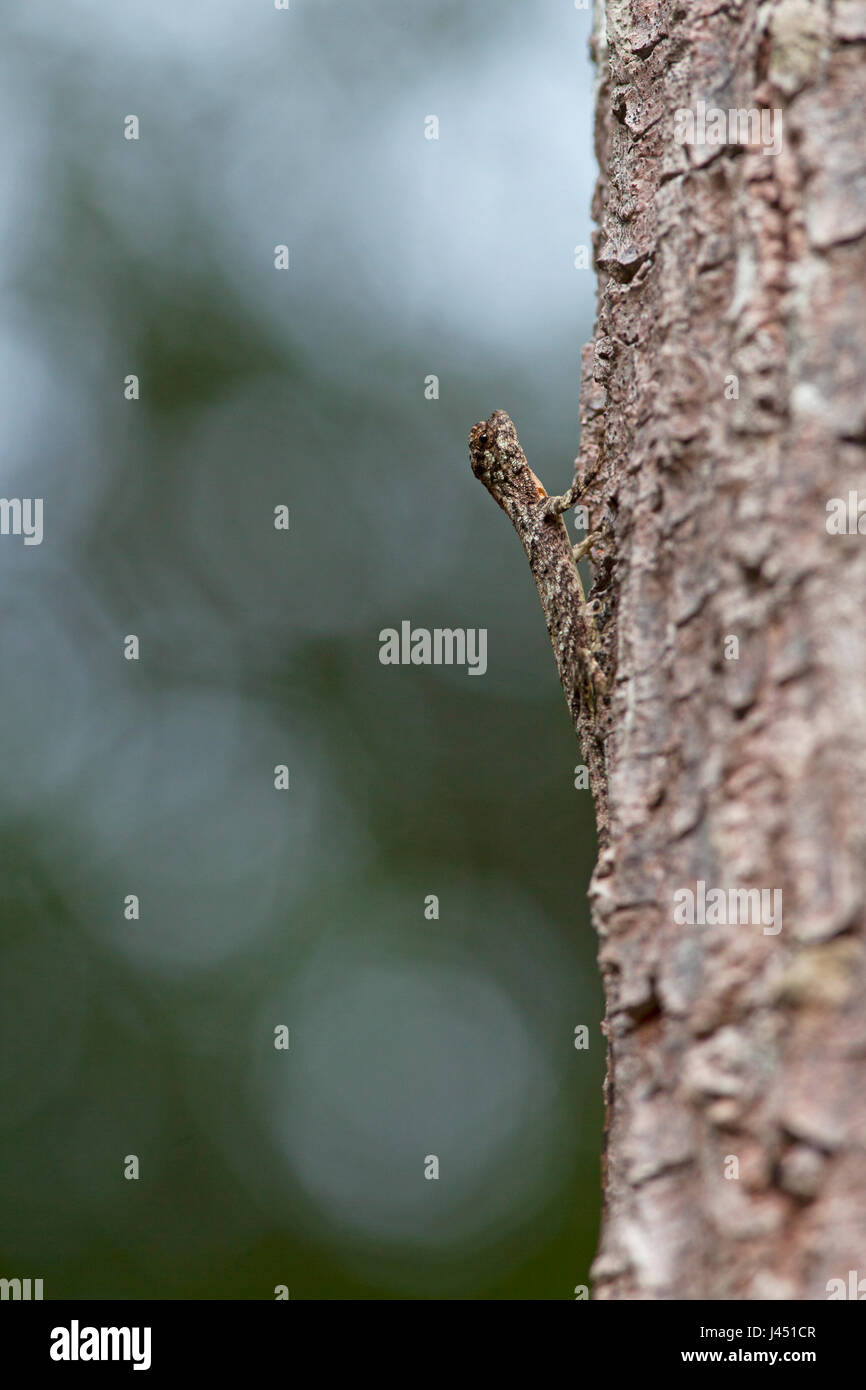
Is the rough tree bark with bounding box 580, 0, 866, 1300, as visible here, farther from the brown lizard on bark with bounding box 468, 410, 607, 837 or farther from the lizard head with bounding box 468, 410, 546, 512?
the lizard head with bounding box 468, 410, 546, 512

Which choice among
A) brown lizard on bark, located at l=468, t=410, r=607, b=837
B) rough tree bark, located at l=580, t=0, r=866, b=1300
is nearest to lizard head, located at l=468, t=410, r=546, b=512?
brown lizard on bark, located at l=468, t=410, r=607, b=837

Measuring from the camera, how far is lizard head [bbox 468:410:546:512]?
5.46 meters

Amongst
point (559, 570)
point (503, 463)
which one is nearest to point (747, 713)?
point (559, 570)

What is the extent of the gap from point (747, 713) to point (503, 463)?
4.08m

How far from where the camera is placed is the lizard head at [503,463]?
5.46 m

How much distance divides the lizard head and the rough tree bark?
3.03m

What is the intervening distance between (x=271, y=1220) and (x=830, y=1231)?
39.1 feet

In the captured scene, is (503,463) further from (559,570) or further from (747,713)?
(747,713)

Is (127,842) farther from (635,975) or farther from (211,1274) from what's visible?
(635,975)

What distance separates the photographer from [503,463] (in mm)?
5590

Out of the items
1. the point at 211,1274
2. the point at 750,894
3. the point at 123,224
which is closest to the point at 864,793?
the point at 750,894

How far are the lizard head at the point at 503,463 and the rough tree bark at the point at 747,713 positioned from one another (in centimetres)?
303

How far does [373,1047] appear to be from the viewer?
12.6m

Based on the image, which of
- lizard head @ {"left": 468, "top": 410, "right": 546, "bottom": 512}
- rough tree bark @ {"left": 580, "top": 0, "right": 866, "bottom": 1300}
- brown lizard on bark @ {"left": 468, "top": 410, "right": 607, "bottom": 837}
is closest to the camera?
rough tree bark @ {"left": 580, "top": 0, "right": 866, "bottom": 1300}
